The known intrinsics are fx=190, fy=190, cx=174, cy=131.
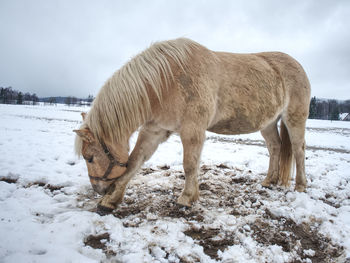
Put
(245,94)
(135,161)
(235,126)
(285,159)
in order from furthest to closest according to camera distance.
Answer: (285,159) < (235,126) < (245,94) < (135,161)

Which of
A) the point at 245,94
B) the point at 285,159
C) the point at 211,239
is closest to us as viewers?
the point at 211,239

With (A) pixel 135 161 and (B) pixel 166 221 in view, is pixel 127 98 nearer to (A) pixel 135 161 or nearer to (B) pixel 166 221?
(A) pixel 135 161

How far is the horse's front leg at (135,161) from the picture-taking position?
246cm

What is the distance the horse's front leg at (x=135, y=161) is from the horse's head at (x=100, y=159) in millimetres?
156

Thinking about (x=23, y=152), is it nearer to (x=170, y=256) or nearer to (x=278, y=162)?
(x=170, y=256)

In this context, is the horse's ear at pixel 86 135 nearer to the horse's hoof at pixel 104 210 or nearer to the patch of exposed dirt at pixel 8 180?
the horse's hoof at pixel 104 210

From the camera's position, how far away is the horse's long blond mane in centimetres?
242

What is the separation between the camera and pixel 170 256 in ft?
5.36

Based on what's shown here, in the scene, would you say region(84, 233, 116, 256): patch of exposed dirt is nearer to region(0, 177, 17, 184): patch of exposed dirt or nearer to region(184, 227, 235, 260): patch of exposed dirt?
region(184, 227, 235, 260): patch of exposed dirt

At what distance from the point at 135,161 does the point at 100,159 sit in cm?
55

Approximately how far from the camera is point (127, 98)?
2473 millimetres

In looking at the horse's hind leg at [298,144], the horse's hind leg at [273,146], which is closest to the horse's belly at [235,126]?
the horse's hind leg at [298,144]

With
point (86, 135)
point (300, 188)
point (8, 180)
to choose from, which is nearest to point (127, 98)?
point (86, 135)

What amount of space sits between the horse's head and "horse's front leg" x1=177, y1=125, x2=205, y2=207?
874 mm
